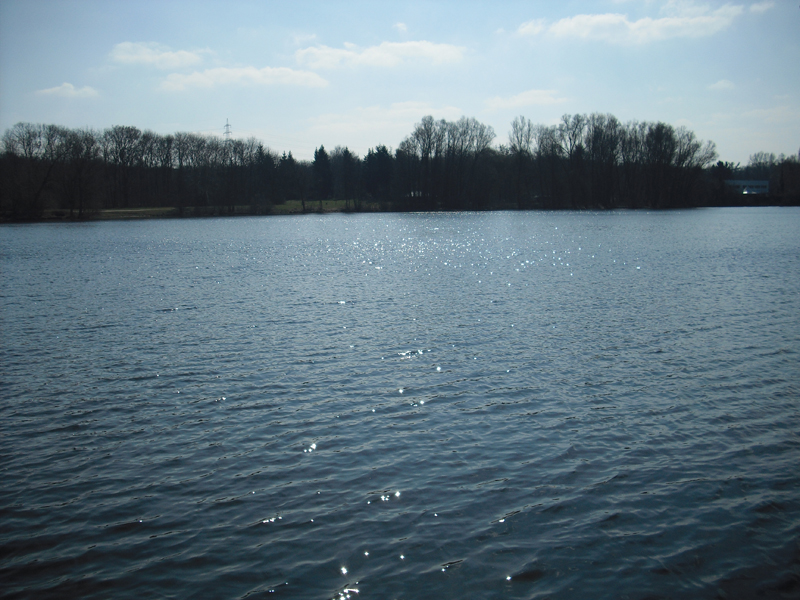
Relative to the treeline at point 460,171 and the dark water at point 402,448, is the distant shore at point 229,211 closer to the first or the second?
the treeline at point 460,171

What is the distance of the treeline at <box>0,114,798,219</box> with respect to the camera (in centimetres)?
10469

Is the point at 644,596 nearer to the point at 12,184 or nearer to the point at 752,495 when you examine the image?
the point at 752,495

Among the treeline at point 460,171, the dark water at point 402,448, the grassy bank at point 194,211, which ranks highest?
the treeline at point 460,171

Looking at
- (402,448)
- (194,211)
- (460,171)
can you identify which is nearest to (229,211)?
(194,211)

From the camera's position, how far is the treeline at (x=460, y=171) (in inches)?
4122

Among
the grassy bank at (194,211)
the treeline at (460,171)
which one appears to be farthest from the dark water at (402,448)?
the treeline at (460,171)

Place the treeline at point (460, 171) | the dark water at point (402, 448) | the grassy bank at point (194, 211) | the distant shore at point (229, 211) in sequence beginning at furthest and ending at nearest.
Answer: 1. the treeline at point (460, 171)
2. the grassy bank at point (194, 211)
3. the distant shore at point (229, 211)
4. the dark water at point (402, 448)

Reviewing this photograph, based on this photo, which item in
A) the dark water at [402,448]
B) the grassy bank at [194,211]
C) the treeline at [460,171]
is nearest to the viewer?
the dark water at [402,448]

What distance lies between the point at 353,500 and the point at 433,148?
11051 centimetres

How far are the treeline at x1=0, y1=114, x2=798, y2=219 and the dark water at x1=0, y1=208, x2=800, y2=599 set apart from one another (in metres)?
89.8

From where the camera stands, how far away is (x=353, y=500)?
24.4 ft

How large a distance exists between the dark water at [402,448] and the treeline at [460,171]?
295 feet

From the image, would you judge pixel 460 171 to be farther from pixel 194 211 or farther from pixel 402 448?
pixel 402 448

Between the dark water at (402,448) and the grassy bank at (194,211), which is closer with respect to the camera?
the dark water at (402,448)
